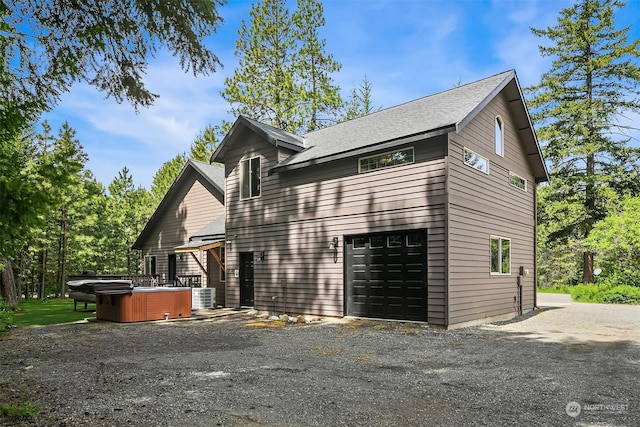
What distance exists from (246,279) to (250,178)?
11.5ft

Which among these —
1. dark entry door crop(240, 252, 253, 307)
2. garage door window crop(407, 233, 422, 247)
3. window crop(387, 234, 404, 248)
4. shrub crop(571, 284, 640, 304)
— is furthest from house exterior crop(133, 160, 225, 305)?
shrub crop(571, 284, 640, 304)

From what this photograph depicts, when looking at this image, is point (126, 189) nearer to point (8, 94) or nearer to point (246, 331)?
point (246, 331)

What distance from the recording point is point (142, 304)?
487 inches

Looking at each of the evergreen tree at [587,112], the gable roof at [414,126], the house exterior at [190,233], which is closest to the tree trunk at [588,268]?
the evergreen tree at [587,112]

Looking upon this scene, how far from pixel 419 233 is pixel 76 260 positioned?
2401cm

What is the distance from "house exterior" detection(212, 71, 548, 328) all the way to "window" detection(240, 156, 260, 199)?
4 cm

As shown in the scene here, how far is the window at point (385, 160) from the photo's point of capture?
36.7 feet

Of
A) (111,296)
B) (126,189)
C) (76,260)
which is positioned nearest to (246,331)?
(111,296)

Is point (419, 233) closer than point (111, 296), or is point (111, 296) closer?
point (419, 233)

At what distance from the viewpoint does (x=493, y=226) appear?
1274 cm

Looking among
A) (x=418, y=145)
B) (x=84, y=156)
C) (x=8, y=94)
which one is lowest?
(x=8, y=94)

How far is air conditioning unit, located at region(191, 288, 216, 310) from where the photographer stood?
16.3 meters

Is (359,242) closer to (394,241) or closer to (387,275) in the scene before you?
(394,241)

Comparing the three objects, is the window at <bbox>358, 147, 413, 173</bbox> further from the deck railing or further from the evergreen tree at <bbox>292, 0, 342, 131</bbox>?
the evergreen tree at <bbox>292, 0, 342, 131</bbox>
